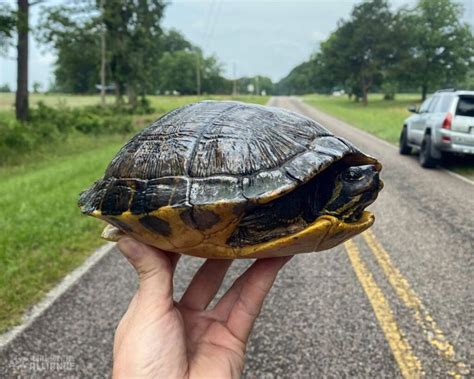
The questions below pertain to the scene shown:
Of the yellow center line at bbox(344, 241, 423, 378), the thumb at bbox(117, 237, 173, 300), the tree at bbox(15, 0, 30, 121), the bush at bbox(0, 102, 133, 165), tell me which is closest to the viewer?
the thumb at bbox(117, 237, 173, 300)

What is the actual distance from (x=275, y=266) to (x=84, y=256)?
11.6 feet

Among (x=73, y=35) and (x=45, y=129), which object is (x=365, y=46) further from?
(x=45, y=129)

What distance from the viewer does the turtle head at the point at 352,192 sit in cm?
192

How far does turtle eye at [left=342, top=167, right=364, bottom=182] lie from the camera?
6.38ft

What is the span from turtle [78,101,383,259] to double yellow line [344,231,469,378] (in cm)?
171

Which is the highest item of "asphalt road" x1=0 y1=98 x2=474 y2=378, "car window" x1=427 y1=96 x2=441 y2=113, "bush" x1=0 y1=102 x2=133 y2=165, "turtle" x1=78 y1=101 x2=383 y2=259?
"car window" x1=427 y1=96 x2=441 y2=113

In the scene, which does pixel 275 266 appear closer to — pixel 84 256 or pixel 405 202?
pixel 84 256

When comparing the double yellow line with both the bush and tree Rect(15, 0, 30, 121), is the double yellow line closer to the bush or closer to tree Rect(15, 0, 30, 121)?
the bush

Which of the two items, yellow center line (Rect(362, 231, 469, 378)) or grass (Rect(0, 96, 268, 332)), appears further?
grass (Rect(0, 96, 268, 332))

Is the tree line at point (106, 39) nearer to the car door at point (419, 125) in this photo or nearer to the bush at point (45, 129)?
the bush at point (45, 129)

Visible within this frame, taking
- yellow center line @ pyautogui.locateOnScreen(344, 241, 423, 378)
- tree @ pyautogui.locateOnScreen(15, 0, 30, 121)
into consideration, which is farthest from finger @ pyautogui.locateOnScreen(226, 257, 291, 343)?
tree @ pyautogui.locateOnScreen(15, 0, 30, 121)

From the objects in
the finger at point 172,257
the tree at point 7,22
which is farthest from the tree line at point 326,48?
the finger at point 172,257

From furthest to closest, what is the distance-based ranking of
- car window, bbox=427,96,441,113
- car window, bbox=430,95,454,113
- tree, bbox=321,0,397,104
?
tree, bbox=321,0,397,104
car window, bbox=427,96,441,113
car window, bbox=430,95,454,113

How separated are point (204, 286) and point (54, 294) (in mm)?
2249
